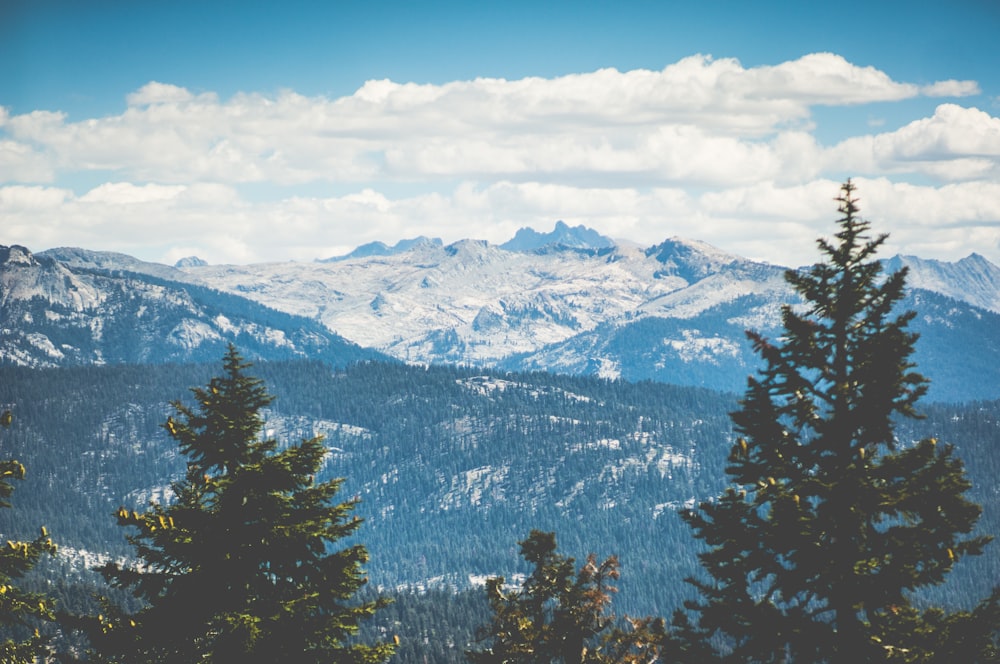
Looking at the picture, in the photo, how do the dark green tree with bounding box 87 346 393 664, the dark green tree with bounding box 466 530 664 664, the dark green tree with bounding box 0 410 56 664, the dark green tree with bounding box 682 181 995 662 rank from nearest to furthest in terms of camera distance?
1. the dark green tree with bounding box 682 181 995 662
2. the dark green tree with bounding box 87 346 393 664
3. the dark green tree with bounding box 0 410 56 664
4. the dark green tree with bounding box 466 530 664 664

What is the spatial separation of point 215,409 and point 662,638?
13312 millimetres

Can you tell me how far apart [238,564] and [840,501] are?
1536 cm

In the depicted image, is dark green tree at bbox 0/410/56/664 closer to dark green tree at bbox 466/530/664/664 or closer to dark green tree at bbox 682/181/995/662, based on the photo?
dark green tree at bbox 466/530/664/664

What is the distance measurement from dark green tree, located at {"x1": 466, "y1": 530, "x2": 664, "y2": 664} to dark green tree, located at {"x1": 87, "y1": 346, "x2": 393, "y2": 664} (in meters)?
5.39

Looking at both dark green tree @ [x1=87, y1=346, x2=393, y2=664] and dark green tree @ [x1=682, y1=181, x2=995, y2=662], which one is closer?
dark green tree @ [x1=682, y1=181, x2=995, y2=662]

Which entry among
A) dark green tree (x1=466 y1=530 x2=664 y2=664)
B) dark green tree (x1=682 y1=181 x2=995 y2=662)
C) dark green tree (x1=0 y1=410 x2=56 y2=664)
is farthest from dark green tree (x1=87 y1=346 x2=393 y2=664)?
dark green tree (x1=682 y1=181 x2=995 y2=662)

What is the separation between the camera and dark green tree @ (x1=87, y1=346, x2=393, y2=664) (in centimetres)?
2603

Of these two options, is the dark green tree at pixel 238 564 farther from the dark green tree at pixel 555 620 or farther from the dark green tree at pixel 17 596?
the dark green tree at pixel 555 620

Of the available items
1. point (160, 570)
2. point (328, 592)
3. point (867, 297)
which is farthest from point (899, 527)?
point (160, 570)

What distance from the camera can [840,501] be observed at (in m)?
22.6

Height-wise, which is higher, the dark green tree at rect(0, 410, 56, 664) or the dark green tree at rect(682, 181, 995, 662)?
the dark green tree at rect(682, 181, 995, 662)

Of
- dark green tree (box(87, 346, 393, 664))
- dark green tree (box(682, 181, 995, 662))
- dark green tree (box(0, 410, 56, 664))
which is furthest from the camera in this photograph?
dark green tree (box(0, 410, 56, 664))

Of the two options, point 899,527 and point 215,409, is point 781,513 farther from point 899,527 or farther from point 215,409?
point 215,409

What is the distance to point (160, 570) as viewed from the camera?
1153 inches
